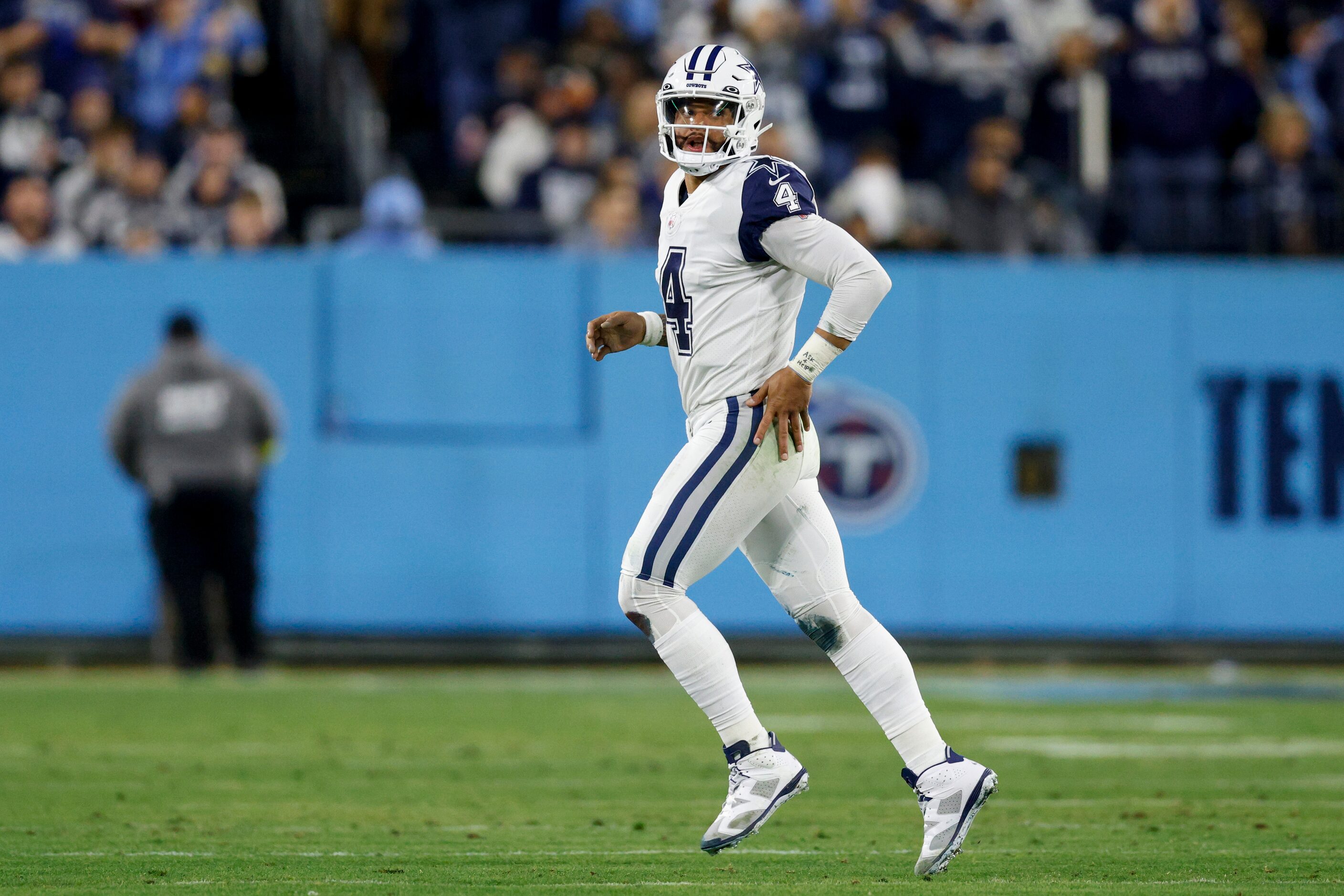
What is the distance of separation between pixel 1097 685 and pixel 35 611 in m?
6.54

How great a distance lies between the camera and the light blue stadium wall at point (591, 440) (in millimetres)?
12805

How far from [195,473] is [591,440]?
2476 millimetres

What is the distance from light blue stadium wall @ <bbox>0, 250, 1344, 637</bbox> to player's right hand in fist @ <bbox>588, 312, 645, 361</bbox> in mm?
6840

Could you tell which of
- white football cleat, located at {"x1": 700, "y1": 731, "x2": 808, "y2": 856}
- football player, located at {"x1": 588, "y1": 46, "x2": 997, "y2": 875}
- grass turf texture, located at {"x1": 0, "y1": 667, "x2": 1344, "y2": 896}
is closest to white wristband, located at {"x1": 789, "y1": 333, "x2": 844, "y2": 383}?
football player, located at {"x1": 588, "y1": 46, "x2": 997, "y2": 875}

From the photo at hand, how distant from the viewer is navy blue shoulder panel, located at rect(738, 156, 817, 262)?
5543 millimetres

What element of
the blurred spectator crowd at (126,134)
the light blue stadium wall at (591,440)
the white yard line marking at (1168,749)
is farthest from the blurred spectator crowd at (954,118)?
the white yard line marking at (1168,749)

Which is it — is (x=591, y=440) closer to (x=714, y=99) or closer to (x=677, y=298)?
(x=677, y=298)

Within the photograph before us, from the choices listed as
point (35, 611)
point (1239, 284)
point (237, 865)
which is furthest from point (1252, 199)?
point (237, 865)

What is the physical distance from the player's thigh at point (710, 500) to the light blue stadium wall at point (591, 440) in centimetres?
724

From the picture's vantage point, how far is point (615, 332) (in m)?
5.95

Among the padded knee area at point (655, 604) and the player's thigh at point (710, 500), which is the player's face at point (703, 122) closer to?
the player's thigh at point (710, 500)

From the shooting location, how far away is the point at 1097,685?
12172mm

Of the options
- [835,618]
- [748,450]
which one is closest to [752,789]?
[835,618]

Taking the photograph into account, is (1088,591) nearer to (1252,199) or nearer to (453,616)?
(1252,199)
